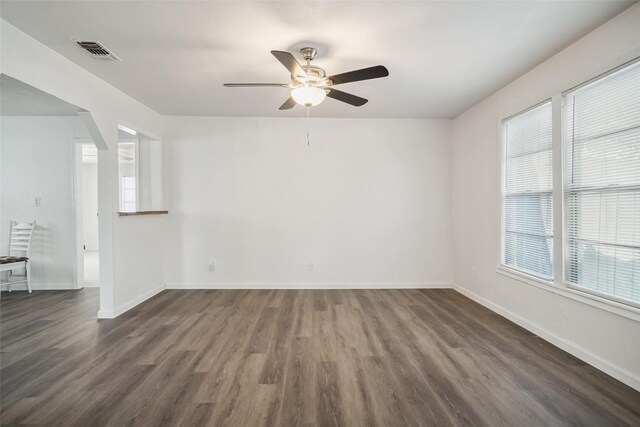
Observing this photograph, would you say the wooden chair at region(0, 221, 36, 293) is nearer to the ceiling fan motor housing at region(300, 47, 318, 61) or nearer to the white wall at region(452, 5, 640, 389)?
the ceiling fan motor housing at region(300, 47, 318, 61)

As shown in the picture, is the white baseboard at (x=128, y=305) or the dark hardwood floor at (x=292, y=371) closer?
the dark hardwood floor at (x=292, y=371)

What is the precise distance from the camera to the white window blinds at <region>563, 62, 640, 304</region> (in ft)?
6.69

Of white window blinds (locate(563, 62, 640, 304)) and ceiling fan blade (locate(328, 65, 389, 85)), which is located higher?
ceiling fan blade (locate(328, 65, 389, 85))

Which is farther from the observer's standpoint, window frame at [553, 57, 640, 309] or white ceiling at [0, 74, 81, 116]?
white ceiling at [0, 74, 81, 116]

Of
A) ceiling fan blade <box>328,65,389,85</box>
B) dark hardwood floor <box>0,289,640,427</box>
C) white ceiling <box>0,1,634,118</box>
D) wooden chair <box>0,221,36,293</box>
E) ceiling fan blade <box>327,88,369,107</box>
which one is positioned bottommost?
dark hardwood floor <box>0,289,640,427</box>

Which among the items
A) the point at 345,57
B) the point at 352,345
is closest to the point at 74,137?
the point at 345,57

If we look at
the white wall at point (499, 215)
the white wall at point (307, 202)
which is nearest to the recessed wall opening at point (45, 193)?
the white wall at point (307, 202)

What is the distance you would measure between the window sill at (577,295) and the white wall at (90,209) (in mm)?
9556

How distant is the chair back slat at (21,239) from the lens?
412 centimetres

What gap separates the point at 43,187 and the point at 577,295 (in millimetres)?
6793

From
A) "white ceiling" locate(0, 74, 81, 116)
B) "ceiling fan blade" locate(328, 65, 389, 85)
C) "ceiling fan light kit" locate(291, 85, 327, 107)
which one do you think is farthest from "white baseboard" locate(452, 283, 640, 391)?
"white ceiling" locate(0, 74, 81, 116)

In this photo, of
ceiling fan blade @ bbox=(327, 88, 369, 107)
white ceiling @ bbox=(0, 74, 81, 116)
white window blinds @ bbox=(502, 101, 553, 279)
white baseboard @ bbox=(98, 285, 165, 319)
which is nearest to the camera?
ceiling fan blade @ bbox=(327, 88, 369, 107)

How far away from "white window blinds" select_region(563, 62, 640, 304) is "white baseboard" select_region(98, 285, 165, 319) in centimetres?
473

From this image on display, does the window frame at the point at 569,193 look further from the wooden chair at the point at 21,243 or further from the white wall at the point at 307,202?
the wooden chair at the point at 21,243
